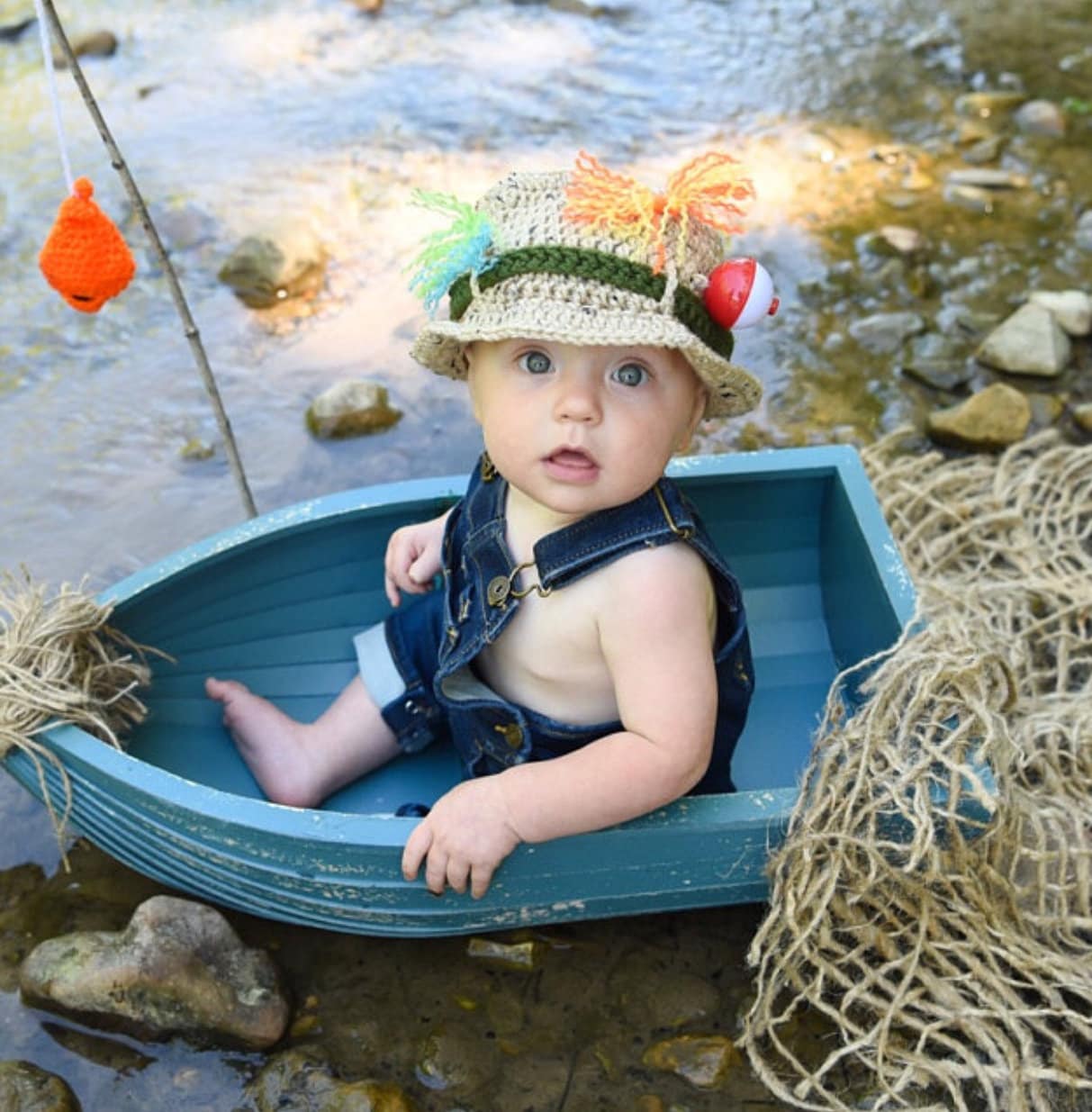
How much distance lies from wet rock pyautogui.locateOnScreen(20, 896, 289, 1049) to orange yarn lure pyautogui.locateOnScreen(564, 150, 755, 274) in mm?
992

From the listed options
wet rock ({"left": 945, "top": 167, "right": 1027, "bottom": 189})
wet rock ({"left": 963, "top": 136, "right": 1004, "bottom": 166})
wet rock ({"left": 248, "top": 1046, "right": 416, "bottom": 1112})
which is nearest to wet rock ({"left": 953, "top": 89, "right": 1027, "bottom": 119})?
wet rock ({"left": 963, "top": 136, "right": 1004, "bottom": 166})

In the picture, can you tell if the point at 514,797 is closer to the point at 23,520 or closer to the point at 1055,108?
the point at 23,520

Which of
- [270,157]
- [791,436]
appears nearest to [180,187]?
[270,157]

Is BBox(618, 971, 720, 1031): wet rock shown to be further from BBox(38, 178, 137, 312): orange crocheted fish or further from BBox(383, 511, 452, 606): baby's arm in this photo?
BBox(38, 178, 137, 312): orange crocheted fish

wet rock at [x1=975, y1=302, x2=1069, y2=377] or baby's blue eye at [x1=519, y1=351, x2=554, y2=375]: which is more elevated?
baby's blue eye at [x1=519, y1=351, x2=554, y2=375]

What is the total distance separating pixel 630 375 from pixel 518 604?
33 cm

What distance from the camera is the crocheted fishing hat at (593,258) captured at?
1303mm

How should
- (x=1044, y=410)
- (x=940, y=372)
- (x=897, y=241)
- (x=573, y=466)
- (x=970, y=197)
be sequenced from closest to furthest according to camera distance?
(x=573, y=466), (x=1044, y=410), (x=940, y=372), (x=897, y=241), (x=970, y=197)

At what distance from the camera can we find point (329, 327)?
2928mm

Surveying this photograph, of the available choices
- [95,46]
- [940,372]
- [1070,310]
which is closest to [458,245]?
[940,372]

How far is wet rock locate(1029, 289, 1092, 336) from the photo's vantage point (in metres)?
2.82

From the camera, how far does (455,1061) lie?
64.7 inches

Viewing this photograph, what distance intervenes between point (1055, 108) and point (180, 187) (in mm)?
2348

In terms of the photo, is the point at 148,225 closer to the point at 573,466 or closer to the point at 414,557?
the point at 414,557
